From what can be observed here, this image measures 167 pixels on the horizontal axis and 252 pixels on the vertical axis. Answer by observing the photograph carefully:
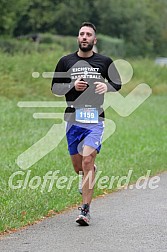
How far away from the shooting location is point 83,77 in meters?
8.89

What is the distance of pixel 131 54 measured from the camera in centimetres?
7194

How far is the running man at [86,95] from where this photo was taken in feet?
29.1

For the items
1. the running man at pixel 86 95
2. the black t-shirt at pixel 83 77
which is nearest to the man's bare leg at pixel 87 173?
the running man at pixel 86 95

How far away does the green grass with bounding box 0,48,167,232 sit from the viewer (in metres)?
9.79

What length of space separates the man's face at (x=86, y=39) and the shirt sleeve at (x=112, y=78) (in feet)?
0.99

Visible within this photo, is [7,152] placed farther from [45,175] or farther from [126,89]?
[126,89]

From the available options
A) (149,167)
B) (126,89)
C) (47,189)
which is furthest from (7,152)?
(126,89)

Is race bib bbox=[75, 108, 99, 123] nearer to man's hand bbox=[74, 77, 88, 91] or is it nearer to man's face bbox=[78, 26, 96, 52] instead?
man's hand bbox=[74, 77, 88, 91]

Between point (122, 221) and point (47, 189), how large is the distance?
2.24 m

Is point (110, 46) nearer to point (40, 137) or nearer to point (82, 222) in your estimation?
point (40, 137)

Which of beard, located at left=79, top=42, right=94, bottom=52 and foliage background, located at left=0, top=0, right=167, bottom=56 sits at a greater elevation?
foliage background, located at left=0, top=0, right=167, bottom=56

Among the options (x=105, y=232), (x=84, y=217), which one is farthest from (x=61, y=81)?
(x=105, y=232)

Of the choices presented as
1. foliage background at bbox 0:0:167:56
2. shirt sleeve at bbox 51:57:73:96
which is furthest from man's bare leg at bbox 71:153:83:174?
foliage background at bbox 0:0:167:56

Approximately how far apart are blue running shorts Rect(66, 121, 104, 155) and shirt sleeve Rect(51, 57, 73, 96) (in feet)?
1.32
